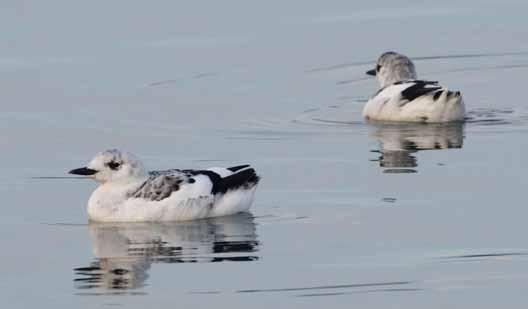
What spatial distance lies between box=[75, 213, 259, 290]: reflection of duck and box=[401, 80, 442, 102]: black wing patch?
6126 millimetres

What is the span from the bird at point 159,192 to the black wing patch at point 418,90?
5.84 meters

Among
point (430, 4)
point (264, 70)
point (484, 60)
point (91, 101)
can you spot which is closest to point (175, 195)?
point (91, 101)

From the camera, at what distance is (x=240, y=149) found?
21.1m

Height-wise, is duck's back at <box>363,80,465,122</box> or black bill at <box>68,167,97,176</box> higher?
duck's back at <box>363,80,465,122</box>

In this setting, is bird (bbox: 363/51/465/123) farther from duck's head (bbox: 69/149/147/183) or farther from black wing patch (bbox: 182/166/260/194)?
duck's head (bbox: 69/149/147/183)

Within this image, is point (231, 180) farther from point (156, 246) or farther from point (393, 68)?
point (393, 68)

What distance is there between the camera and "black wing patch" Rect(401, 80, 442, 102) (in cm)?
2381

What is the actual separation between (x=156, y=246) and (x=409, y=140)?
612 centimetres

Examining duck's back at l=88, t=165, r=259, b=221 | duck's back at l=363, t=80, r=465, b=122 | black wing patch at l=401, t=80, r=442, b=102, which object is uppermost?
black wing patch at l=401, t=80, r=442, b=102

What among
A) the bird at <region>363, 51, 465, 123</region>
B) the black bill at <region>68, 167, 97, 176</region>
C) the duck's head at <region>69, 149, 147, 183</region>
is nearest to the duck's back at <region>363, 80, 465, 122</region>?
the bird at <region>363, 51, 465, 123</region>

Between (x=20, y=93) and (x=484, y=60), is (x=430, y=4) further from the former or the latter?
(x=20, y=93)

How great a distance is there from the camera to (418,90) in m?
24.0

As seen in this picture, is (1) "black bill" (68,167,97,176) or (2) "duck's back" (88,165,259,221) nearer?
(2) "duck's back" (88,165,259,221)

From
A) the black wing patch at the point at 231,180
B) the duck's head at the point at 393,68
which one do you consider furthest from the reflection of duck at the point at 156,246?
the duck's head at the point at 393,68
